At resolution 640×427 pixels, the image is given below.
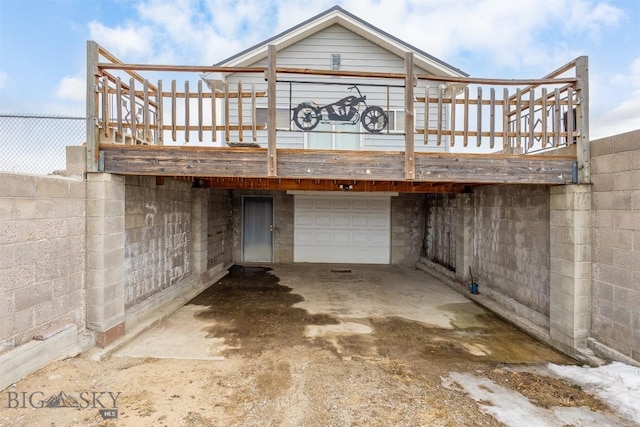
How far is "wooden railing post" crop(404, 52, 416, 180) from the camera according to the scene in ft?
12.2

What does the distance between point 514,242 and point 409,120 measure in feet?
9.83

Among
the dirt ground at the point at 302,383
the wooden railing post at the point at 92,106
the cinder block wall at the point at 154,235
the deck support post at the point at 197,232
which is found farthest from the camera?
the deck support post at the point at 197,232

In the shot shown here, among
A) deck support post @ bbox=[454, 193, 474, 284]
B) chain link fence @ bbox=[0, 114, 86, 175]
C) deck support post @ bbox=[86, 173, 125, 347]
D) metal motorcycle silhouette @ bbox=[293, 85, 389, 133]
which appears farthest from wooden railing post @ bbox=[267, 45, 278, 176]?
deck support post @ bbox=[454, 193, 474, 284]

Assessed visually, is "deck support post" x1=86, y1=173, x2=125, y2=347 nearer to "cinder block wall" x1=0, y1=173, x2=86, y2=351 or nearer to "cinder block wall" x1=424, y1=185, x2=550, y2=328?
"cinder block wall" x1=0, y1=173, x2=86, y2=351

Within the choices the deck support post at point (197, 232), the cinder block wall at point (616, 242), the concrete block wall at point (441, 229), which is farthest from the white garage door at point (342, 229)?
the cinder block wall at point (616, 242)

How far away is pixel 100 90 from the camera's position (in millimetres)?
3686

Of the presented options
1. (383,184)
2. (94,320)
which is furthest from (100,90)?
(383,184)

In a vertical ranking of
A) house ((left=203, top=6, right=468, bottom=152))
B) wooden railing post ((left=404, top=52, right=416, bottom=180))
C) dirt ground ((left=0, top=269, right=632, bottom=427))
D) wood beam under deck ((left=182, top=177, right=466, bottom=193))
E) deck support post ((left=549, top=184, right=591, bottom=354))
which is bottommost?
dirt ground ((left=0, top=269, right=632, bottom=427))

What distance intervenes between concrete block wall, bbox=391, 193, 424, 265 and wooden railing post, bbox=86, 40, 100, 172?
775 centimetres

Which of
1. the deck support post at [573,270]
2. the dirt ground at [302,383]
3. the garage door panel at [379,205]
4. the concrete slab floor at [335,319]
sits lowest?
the concrete slab floor at [335,319]

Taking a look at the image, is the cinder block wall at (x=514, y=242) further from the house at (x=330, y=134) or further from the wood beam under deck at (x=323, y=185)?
the wood beam under deck at (x=323, y=185)

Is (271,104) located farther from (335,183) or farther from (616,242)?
(616,242)

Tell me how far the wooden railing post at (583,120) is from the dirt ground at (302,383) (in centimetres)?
212

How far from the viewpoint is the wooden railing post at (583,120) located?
12.3 ft
